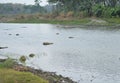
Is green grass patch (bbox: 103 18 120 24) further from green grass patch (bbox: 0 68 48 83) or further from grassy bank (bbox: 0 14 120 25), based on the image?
green grass patch (bbox: 0 68 48 83)

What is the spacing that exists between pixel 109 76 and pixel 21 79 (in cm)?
1113

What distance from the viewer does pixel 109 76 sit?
28.7 metres

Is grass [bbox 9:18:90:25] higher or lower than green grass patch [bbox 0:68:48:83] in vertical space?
lower

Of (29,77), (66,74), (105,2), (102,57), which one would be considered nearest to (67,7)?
(105,2)

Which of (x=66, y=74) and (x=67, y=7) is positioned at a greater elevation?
(x=66, y=74)

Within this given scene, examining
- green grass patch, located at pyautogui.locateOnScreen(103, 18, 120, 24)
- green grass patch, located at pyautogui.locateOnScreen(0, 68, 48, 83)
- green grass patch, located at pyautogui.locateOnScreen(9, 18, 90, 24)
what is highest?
green grass patch, located at pyautogui.locateOnScreen(0, 68, 48, 83)

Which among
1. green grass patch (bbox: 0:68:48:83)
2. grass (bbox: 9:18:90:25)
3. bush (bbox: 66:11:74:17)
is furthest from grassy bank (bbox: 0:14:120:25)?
green grass patch (bbox: 0:68:48:83)

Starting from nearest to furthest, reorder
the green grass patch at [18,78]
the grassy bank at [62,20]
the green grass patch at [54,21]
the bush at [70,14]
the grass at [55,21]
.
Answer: the green grass patch at [18,78]
the grassy bank at [62,20]
the green grass patch at [54,21]
the grass at [55,21]
the bush at [70,14]

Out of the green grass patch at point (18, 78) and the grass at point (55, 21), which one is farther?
the grass at point (55, 21)

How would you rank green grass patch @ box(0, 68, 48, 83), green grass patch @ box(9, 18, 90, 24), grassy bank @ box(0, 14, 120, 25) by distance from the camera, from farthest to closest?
green grass patch @ box(9, 18, 90, 24) < grassy bank @ box(0, 14, 120, 25) < green grass patch @ box(0, 68, 48, 83)

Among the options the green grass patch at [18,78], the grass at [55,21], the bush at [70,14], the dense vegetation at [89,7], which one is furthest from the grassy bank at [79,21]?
the green grass patch at [18,78]

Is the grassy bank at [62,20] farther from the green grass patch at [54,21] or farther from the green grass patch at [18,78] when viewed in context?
the green grass patch at [18,78]

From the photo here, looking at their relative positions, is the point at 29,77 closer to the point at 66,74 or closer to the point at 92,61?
the point at 66,74

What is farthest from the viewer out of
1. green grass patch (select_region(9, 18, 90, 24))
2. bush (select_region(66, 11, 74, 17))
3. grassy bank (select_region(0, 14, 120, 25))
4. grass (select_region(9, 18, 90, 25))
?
bush (select_region(66, 11, 74, 17))
